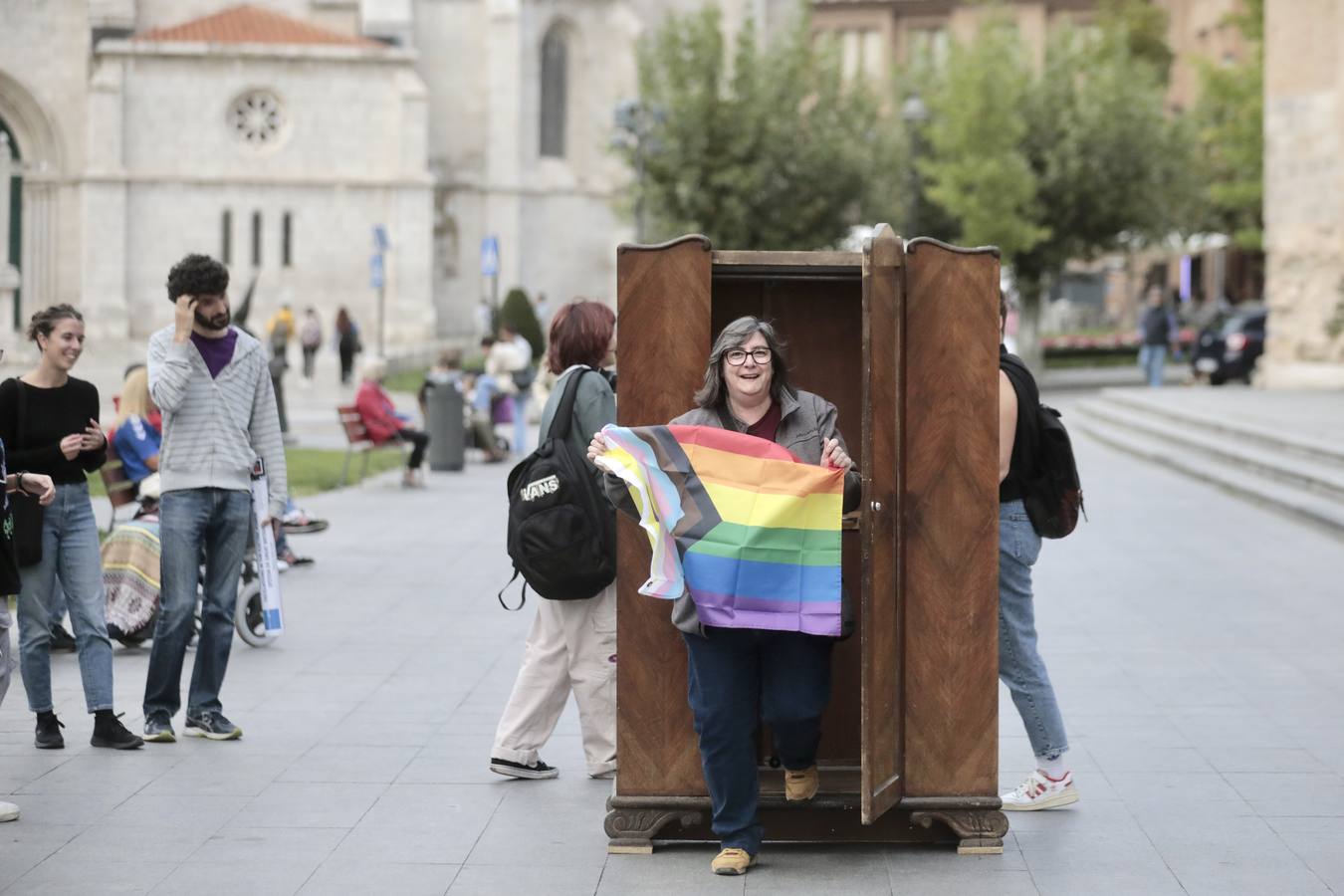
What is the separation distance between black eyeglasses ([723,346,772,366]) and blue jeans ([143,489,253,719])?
267cm

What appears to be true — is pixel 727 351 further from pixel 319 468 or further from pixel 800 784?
pixel 319 468

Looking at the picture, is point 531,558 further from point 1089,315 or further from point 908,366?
point 1089,315

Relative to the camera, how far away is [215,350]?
7387mm

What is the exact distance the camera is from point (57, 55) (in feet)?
156

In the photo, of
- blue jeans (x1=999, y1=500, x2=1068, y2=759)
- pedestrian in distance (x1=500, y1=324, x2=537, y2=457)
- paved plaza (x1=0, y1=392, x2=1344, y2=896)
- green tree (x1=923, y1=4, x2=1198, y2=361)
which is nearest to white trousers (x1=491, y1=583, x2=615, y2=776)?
paved plaza (x1=0, y1=392, x2=1344, y2=896)

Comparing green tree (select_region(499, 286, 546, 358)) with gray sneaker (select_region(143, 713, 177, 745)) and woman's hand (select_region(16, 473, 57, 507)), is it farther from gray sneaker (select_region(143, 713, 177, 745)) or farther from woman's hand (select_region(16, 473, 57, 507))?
woman's hand (select_region(16, 473, 57, 507))

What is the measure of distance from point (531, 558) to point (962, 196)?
1310 inches

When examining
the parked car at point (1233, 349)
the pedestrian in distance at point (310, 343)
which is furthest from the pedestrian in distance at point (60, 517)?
the pedestrian in distance at point (310, 343)

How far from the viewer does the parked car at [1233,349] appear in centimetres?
3466

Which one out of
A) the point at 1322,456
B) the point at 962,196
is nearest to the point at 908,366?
the point at 1322,456

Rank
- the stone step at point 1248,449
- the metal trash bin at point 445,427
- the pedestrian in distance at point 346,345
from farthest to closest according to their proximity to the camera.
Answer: the pedestrian in distance at point 346,345 < the metal trash bin at point 445,427 < the stone step at point 1248,449

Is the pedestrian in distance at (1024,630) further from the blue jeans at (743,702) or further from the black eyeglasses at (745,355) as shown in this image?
the black eyeglasses at (745,355)

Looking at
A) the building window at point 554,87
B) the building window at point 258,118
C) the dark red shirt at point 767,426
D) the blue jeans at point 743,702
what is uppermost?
the building window at point 554,87

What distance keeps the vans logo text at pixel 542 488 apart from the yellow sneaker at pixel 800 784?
1.43 m
